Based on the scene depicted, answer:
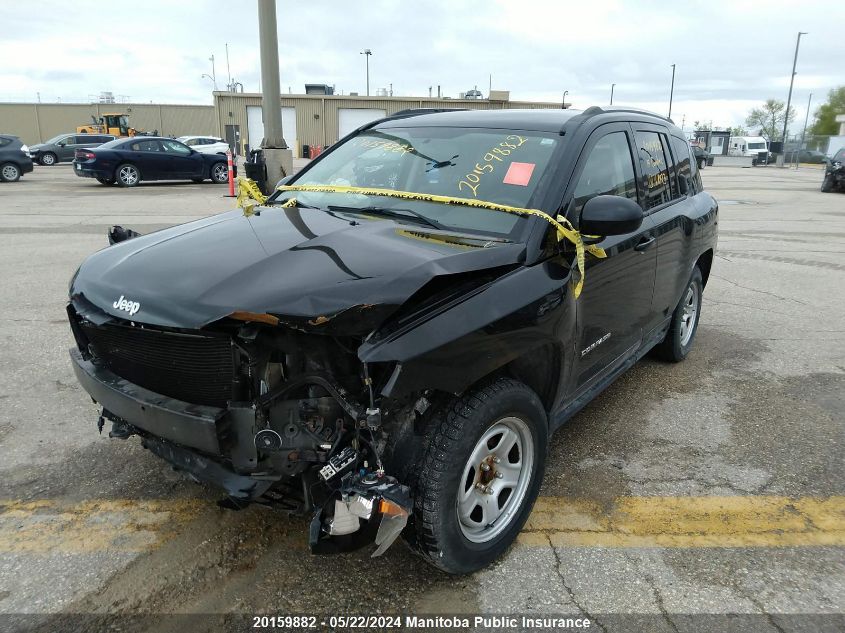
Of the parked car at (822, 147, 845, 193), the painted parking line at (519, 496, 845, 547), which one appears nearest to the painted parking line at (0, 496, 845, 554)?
the painted parking line at (519, 496, 845, 547)

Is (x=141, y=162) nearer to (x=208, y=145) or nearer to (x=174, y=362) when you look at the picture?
(x=208, y=145)

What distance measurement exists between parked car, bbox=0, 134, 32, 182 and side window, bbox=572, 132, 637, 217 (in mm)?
23929

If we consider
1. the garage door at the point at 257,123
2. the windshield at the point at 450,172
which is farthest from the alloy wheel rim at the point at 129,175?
the garage door at the point at 257,123

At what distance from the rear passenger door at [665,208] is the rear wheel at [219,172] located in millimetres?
20027

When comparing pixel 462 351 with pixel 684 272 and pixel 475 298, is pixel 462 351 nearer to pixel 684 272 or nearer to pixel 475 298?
pixel 475 298

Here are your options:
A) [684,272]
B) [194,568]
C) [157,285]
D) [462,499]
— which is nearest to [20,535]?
[194,568]

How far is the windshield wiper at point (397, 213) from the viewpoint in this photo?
2965 millimetres

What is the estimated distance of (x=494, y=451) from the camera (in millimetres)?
2607

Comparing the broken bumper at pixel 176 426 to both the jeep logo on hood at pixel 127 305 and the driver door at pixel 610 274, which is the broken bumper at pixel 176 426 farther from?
the driver door at pixel 610 274

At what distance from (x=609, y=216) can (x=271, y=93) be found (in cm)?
1220

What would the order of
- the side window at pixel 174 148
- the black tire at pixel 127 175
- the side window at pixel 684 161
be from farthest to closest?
the side window at pixel 174 148 → the black tire at pixel 127 175 → the side window at pixel 684 161

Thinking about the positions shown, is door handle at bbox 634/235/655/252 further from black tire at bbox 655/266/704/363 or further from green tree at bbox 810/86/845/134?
green tree at bbox 810/86/845/134

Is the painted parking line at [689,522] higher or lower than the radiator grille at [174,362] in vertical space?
lower

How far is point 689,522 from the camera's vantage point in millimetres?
3010
